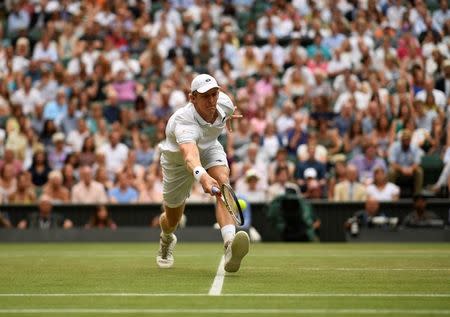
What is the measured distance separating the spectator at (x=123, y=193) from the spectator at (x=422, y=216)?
5173 millimetres

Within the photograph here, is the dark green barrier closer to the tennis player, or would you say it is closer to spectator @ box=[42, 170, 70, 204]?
spectator @ box=[42, 170, 70, 204]

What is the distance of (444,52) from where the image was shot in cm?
2098

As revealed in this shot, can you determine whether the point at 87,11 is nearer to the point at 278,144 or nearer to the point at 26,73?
the point at 26,73

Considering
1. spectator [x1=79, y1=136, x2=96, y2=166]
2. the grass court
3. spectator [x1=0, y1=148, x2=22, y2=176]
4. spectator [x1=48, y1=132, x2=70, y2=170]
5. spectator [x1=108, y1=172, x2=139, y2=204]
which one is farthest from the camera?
spectator [x1=48, y1=132, x2=70, y2=170]

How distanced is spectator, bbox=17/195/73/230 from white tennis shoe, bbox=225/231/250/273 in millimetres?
9294

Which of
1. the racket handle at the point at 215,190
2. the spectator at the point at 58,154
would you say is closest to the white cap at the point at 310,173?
the spectator at the point at 58,154

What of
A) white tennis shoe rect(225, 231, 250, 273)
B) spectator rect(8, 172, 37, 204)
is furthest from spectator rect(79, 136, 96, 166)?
white tennis shoe rect(225, 231, 250, 273)

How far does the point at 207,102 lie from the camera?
9727mm

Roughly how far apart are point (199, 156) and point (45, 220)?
9078 millimetres

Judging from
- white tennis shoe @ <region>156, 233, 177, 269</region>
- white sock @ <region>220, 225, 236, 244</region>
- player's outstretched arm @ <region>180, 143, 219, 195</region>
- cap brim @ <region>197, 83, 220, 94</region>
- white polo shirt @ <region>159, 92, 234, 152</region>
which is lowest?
white tennis shoe @ <region>156, 233, 177, 269</region>

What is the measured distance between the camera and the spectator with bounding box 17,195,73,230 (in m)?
18.2

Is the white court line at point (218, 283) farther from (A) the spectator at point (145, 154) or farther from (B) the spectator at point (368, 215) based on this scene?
(A) the spectator at point (145, 154)

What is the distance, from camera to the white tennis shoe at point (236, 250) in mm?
8914

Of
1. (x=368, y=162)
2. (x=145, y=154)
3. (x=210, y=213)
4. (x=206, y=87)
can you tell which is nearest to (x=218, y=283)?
(x=206, y=87)
